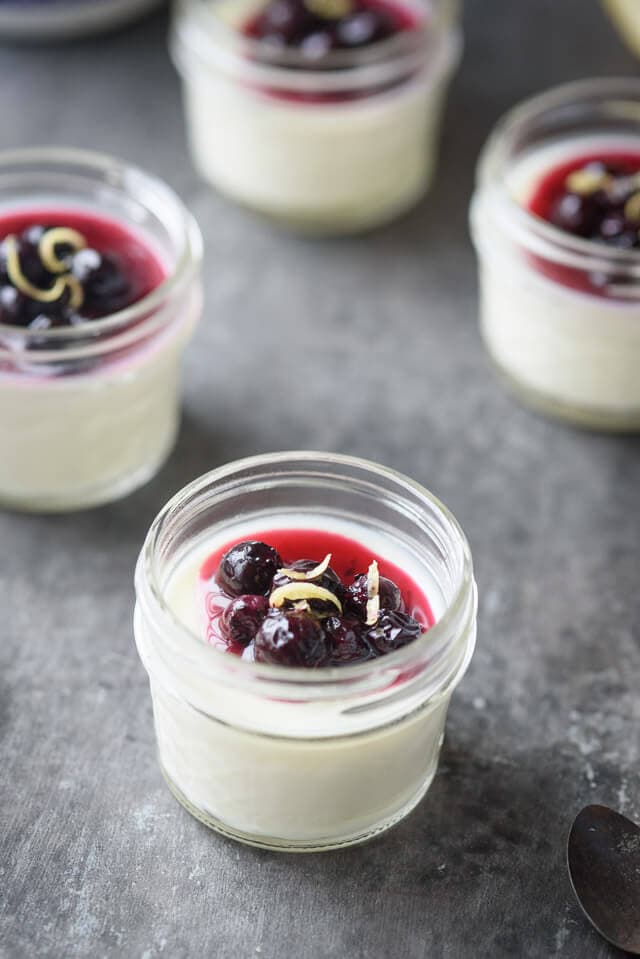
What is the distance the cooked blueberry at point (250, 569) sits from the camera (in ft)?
6.97

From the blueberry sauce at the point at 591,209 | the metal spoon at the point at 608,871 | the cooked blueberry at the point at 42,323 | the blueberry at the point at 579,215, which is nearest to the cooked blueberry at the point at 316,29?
the blueberry sauce at the point at 591,209

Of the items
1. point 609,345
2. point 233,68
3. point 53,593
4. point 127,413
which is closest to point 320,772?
point 53,593

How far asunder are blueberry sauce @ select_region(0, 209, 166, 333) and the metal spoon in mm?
1285

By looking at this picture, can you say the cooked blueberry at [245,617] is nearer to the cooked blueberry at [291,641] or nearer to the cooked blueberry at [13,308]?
the cooked blueberry at [291,641]

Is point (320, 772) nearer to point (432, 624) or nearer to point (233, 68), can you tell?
point (432, 624)

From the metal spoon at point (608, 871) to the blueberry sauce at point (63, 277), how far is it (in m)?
1.29

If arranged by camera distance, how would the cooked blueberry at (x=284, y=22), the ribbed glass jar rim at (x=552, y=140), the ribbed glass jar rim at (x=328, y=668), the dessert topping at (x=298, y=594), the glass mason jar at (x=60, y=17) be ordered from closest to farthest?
1. the ribbed glass jar rim at (x=328, y=668)
2. the dessert topping at (x=298, y=594)
3. the ribbed glass jar rim at (x=552, y=140)
4. the cooked blueberry at (x=284, y=22)
5. the glass mason jar at (x=60, y=17)

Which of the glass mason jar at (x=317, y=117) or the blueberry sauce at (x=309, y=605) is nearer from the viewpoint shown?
the blueberry sauce at (x=309, y=605)

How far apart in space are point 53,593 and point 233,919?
77cm

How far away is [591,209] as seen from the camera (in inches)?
115

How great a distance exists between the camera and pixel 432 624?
7.20 ft

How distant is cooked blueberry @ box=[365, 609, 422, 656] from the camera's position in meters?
2.04

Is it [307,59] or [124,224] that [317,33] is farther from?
[124,224]

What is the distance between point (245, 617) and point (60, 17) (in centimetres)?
239
